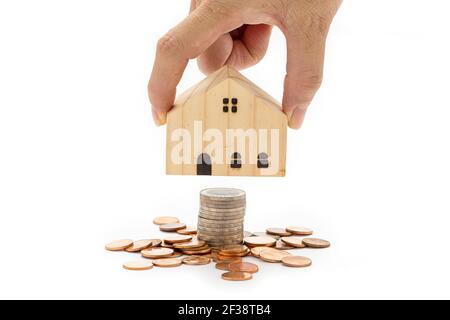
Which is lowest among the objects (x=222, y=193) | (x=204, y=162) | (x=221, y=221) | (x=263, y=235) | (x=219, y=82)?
(x=263, y=235)

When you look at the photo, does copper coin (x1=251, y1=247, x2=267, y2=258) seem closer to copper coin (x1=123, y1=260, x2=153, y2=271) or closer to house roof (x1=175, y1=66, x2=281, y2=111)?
copper coin (x1=123, y1=260, x2=153, y2=271)

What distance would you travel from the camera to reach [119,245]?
3.72 metres

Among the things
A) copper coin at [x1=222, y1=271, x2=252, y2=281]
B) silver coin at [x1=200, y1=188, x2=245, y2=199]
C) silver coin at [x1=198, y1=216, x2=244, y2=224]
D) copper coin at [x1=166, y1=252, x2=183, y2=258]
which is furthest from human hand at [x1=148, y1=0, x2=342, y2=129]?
copper coin at [x1=222, y1=271, x2=252, y2=281]

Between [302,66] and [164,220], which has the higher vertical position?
[302,66]

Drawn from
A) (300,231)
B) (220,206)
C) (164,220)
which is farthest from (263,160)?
(164,220)

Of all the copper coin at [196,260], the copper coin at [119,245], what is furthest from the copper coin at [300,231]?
the copper coin at [119,245]

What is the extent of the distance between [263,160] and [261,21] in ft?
2.42

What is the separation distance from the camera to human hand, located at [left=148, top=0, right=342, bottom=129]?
335cm

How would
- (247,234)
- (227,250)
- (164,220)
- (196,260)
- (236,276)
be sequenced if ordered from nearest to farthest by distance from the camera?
(236,276)
(196,260)
(227,250)
(247,234)
(164,220)

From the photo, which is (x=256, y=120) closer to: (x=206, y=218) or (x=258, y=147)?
(x=258, y=147)

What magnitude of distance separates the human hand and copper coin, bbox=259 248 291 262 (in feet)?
2.18

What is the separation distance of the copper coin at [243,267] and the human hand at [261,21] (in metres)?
0.74

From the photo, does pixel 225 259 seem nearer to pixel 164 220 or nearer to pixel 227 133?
pixel 227 133

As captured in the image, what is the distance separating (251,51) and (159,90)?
101 cm
